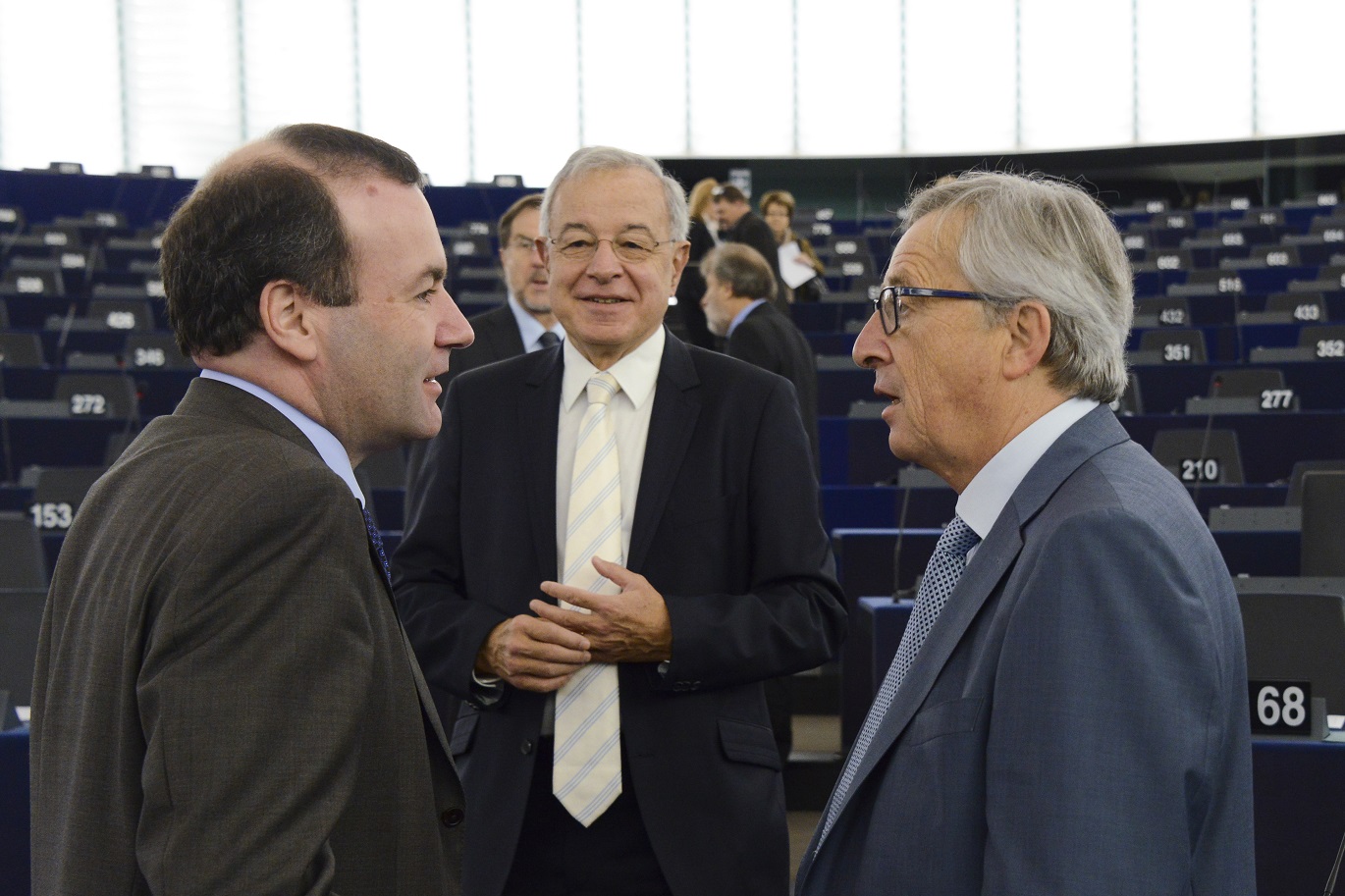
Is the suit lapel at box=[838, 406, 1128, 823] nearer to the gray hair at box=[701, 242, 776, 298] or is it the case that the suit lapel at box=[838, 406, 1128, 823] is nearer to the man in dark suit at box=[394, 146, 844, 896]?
the man in dark suit at box=[394, 146, 844, 896]

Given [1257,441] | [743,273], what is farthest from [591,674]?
[1257,441]

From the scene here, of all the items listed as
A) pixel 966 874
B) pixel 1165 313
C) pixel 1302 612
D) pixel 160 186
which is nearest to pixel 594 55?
pixel 160 186

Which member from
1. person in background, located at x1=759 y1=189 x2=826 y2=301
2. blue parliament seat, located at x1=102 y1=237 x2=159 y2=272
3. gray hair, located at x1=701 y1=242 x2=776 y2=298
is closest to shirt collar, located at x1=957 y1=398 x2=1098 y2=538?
gray hair, located at x1=701 y1=242 x2=776 y2=298

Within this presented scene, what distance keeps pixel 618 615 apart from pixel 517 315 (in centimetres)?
196

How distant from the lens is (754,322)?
443cm

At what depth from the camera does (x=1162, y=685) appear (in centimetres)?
109

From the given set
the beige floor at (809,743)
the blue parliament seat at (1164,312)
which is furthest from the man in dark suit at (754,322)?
the blue parliament seat at (1164,312)

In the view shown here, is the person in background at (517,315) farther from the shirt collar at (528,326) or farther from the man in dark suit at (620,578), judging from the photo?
the man in dark suit at (620,578)

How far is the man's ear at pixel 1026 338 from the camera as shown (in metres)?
1.32

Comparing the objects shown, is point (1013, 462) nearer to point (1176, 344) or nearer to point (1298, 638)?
point (1298, 638)

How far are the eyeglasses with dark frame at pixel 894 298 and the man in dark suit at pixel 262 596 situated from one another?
0.49m

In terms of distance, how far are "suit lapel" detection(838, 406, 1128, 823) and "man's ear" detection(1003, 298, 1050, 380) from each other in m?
0.08

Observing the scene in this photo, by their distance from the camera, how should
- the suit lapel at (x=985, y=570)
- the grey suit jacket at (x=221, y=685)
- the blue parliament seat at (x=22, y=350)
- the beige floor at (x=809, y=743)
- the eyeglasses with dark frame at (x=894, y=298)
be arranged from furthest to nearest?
the blue parliament seat at (x=22, y=350) → the beige floor at (x=809, y=743) → the eyeglasses with dark frame at (x=894, y=298) → the suit lapel at (x=985, y=570) → the grey suit jacket at (x=221, y=685)

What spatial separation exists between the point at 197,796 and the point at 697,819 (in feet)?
3.32
